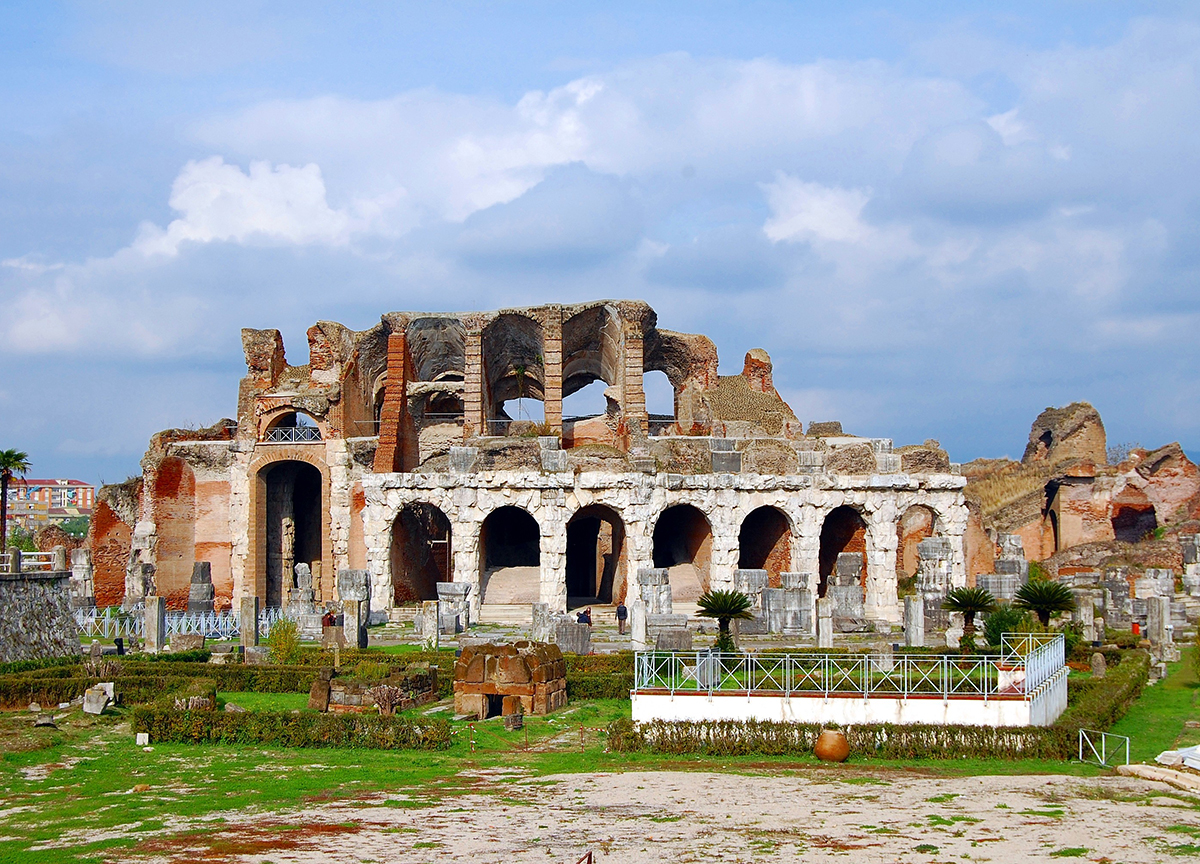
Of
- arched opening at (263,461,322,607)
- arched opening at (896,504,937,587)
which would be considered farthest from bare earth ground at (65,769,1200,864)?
arched opening at (896,504,937,587)

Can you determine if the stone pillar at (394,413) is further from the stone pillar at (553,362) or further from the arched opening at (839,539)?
the arched opening at (839,539)

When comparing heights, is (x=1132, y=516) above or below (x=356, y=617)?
above

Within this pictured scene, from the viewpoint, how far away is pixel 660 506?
126 ft

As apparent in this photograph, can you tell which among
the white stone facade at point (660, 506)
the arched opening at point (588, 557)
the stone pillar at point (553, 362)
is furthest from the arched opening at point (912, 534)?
the stone pillar at point (553, 362)

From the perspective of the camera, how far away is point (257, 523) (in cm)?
4247

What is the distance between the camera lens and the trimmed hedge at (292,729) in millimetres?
18312

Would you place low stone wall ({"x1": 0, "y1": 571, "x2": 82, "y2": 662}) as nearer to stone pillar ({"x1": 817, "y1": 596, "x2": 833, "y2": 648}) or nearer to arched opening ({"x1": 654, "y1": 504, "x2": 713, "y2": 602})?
stone pillar ({"x1": 817, "y1": 596, "x2": 833, "y2": 648})

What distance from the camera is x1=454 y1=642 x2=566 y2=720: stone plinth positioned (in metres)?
21.1

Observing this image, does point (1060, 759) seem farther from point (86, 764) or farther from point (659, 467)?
point (659, 467)

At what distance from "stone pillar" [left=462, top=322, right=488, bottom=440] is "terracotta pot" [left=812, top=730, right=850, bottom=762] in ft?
93.6

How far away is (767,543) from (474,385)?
39.1 feet

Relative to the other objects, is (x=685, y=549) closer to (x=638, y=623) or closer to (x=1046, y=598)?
(x=638, y=623)

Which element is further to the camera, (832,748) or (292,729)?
(292,729)

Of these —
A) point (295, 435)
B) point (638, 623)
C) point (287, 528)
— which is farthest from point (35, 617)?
point (287, 528)
